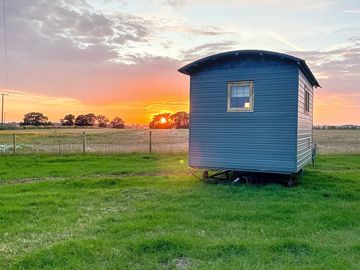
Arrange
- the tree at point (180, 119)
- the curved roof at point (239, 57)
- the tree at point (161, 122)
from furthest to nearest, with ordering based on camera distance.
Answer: the tree at point (161, 122), the tree at point (180, 119), the curved roof at point (239, 57)

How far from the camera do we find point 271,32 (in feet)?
48.9

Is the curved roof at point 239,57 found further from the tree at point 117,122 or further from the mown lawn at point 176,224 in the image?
the tree at point 117,122

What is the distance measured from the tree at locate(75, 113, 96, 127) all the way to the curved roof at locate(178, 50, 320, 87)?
67.3 metres

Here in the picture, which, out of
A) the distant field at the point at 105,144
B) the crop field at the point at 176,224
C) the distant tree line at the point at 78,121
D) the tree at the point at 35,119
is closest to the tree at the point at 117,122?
the distant tree line at the point at 78,121

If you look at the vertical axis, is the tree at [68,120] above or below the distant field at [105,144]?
above

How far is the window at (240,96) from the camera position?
1166 cm

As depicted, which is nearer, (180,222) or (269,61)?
(180,222)

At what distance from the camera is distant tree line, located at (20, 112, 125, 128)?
2781 inches

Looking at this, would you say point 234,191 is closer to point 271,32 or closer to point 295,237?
point 295,237

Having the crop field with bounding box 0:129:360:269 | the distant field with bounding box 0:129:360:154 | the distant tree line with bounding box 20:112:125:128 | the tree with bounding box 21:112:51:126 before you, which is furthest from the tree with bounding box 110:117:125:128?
the crop field with bounding box 0:129:360:269

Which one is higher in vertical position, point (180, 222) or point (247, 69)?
point (247, 69)

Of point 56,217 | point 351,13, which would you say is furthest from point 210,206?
point 351,13

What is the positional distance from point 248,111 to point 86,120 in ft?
229

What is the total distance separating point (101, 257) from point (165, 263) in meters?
0.92
